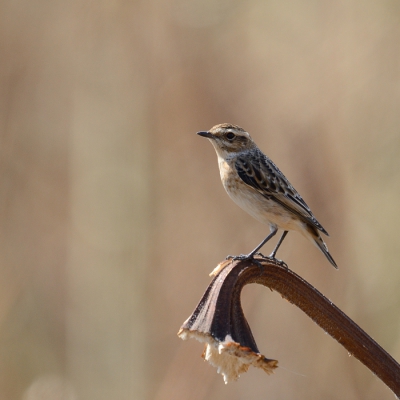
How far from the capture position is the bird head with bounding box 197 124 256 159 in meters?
5.41

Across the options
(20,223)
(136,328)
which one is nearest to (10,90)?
(20,223)

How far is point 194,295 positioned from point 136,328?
773 millimetres

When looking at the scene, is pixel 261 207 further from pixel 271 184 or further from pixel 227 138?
pixel 227 138

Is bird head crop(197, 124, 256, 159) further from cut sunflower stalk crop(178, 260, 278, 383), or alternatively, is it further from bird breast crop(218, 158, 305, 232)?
cut sunflower stalk crop(178, 260, 278, 383)

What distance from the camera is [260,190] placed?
16.4ft

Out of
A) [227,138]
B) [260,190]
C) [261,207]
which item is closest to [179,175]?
[227,138]

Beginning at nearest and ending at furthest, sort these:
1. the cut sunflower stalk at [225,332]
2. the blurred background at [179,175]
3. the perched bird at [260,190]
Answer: the cut sunflower stalk at [225,332]
the perched bird at [260,190]
the blurred background at [179,175]

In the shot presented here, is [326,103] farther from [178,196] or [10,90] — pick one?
[10,90]

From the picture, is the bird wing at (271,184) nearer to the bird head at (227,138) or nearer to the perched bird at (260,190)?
the perched bird at (260,190)

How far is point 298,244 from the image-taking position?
233 inches

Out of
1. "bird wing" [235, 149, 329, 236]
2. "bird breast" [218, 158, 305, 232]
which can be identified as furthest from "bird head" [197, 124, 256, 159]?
"bird breast" [218, 158, 305, 232]

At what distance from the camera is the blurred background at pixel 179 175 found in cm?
532

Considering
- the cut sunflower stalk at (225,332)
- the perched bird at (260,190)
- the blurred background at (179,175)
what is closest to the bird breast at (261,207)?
the perched bird at (260,190)

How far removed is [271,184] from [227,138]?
687 millimetres
